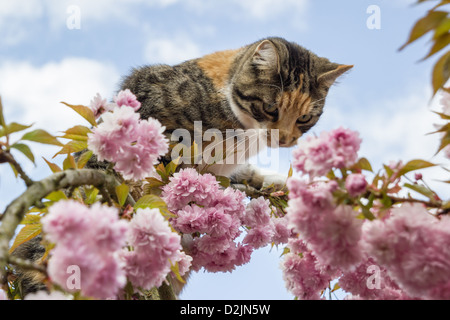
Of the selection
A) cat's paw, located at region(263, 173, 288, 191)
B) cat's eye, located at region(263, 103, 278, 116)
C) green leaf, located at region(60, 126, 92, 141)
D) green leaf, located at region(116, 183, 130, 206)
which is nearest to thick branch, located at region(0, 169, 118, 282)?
green leaf, located at region(116, 183, 130, 206)

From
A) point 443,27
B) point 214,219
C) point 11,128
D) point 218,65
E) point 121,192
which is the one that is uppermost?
A: point 218,65

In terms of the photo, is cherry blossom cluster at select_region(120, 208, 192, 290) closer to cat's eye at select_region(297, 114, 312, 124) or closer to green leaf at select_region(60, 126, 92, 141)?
green leaf at select_region(60, 126, 92, 141)

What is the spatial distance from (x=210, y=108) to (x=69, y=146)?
78 cm

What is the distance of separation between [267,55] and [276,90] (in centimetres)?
13

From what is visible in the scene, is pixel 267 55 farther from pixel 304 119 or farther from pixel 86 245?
pixel 86 245

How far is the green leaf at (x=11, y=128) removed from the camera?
1.90 feet

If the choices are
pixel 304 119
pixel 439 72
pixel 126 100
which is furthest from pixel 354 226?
pixel 304 119

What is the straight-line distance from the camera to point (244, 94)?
4.99ft

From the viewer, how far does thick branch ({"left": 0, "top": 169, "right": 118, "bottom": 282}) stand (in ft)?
1.52
